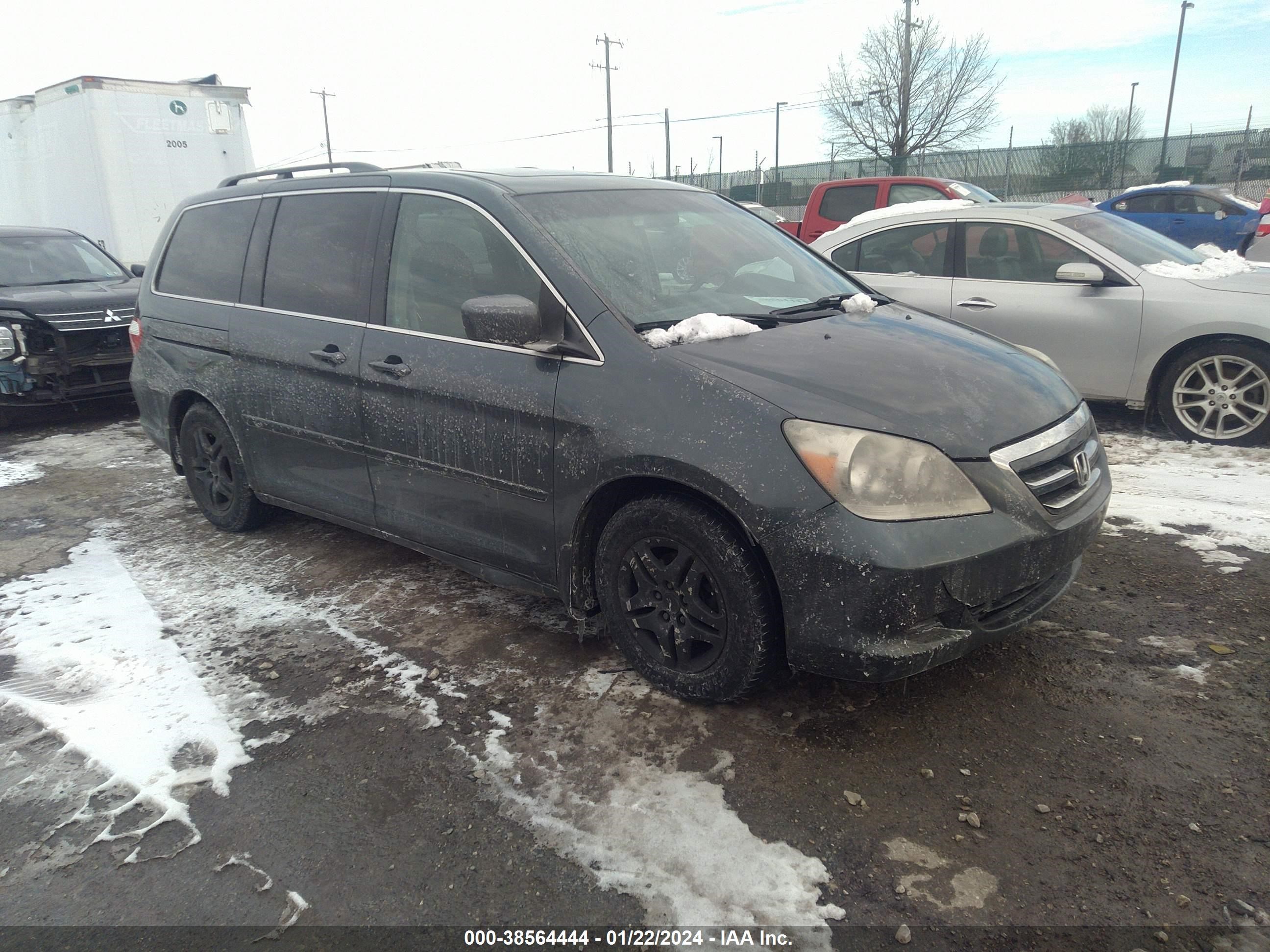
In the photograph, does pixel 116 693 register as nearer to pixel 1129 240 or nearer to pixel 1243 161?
pixel 1129 240

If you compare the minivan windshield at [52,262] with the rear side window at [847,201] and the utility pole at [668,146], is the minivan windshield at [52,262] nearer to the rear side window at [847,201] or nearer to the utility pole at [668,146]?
the rear side window at [847,201]

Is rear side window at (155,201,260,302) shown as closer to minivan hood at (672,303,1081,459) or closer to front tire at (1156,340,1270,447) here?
minivan hood at (672,303,1081,459)

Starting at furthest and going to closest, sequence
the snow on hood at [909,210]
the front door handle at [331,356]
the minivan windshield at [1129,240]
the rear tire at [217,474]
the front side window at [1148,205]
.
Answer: the front side window at [1148,205] → the snow on hood at [909,210] → the minivan windshield at [1129,240] → the rear tire at [217,474] → the front door handle at [331,356]

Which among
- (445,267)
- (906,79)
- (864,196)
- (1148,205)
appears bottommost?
(445,267)

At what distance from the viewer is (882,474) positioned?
265cm

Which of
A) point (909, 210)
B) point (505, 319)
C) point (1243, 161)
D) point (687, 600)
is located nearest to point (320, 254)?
point (505, 319)

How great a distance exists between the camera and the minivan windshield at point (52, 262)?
27.8 ft

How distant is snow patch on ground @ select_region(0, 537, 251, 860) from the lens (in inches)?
111

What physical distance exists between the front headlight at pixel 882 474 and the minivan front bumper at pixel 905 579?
35mm

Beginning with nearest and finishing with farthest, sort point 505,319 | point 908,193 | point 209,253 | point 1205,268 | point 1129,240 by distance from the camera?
point 505,319 < point 209,253 < point 1205,268 < point 1129,240 < point 908,193

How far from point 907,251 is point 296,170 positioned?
181 inches

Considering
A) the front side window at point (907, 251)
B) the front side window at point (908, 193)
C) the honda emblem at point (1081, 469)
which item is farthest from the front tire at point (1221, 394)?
the front side window at point (908, 193)

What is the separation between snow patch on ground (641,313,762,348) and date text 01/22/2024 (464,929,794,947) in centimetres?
176

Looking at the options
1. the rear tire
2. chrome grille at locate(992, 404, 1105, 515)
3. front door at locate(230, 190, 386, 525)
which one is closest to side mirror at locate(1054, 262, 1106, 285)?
chrome grille at locate(992, 404, 1105, 515)
